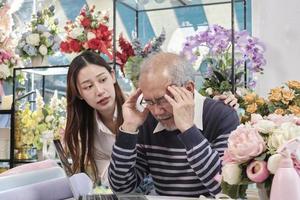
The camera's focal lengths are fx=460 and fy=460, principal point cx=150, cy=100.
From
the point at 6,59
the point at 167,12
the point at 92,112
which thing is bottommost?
the point at 92,112

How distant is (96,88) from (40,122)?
1.30m

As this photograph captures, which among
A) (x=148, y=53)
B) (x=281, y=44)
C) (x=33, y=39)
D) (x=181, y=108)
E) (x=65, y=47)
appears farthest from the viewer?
(x=33, y=39)

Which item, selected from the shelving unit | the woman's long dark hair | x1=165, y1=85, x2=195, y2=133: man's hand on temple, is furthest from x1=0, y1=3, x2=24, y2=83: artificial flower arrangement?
x1=165, y1=85, x2=195, y2=133: man's hand on temple

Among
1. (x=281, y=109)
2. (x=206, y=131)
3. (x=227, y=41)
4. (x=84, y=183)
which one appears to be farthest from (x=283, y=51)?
(x=84, y=183)

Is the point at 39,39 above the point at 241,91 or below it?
above

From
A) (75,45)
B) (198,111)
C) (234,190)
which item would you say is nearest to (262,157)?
(234,190)

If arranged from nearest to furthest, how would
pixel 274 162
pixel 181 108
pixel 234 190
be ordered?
pixel 274 162 → pixel 234 190 → pixel 181 108

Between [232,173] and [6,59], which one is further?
[6,59]

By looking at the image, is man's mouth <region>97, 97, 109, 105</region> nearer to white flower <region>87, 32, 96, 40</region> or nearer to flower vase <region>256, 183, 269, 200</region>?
white flower <region>87, 32, 96, 40</region>

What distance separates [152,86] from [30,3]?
160 inches

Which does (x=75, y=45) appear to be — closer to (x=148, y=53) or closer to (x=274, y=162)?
(x=148, y=53)

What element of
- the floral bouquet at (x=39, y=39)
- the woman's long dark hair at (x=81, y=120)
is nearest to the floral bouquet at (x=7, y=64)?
the floral bouquet at (x=39, y=39)

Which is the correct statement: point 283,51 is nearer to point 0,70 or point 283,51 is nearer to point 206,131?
point 206,131

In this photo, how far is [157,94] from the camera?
175 centimetres
